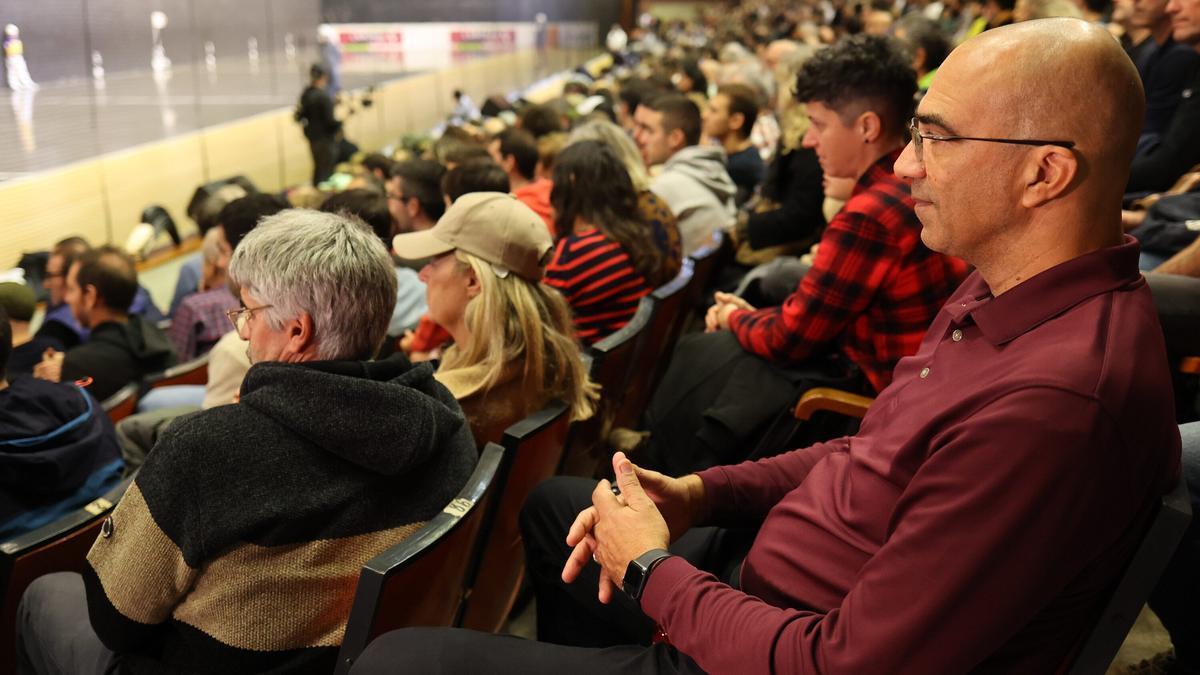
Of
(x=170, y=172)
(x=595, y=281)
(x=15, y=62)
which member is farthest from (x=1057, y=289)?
(x=170, y=172)

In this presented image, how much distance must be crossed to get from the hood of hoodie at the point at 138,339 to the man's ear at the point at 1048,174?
3.17 m

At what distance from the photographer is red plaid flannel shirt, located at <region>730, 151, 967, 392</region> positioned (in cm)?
217

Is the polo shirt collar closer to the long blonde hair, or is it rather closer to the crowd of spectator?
the crowd of spectator

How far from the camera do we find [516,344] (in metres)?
2.16

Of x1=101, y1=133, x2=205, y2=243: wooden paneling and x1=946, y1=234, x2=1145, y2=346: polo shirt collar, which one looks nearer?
x1=946, y1=234, x2=1145, y2=346: polo shirt collar

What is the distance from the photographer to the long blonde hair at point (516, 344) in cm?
214

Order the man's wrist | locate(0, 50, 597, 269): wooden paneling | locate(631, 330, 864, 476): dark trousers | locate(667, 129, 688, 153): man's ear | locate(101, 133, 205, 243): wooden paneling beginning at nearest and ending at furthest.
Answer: the man's wrist → locate(631, 330, 864, 476): dark trousers → locate(667, 129, 688, 153): man's ear → locate(0, 50, 597, 269): wooden paneling → locate(101, 133, 205, 243): wooden paneling

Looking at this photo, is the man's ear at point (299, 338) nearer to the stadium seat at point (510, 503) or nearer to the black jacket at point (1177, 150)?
the stadium seat at point (510, 503)

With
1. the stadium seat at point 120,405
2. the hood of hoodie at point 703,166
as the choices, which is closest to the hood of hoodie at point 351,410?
the stadium seat at point 120,405

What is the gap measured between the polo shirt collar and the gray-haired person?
87 centimetres

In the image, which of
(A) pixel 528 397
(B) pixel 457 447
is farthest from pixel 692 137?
(B) pixel 457 447

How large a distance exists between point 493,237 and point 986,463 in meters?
1.42

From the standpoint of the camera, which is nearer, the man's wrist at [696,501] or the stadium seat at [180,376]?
the man's wrist at [696,501]

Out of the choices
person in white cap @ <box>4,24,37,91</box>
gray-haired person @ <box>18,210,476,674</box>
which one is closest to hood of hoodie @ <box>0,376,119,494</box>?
gray-haired person @ <box>18,210,476,674</box>
